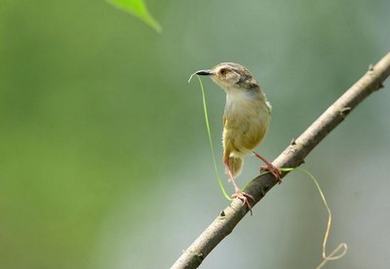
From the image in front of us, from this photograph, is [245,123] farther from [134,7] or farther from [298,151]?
[134,7]

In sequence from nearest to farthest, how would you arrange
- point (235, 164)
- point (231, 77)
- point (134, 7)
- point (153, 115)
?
point (134, 7) < point (235, 164) < point (231, 77) < point (153, 115)

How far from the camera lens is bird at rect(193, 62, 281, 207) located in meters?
4.44

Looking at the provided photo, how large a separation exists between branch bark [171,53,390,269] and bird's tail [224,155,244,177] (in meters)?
1.44

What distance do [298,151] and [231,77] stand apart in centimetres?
199

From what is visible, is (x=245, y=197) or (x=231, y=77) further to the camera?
(x=231, y=77)

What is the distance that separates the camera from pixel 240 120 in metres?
4.52

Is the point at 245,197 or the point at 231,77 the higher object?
the point at 231,77

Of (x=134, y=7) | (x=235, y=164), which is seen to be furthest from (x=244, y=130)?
(x=134, y=7)

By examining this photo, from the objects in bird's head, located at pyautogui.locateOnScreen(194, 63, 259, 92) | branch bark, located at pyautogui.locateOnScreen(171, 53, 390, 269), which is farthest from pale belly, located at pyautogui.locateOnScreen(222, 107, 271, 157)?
branch bark, located at pyautogui.locateOnScreen(171, 53, 390, 269)

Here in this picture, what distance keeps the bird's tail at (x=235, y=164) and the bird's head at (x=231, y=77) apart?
50 cm

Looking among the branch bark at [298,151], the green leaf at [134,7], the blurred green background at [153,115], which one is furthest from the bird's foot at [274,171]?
the blurred green background at [153,115]

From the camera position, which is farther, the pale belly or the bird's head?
the bird's head

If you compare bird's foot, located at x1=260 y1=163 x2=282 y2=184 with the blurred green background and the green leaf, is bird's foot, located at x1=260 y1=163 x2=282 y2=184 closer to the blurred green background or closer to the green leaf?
the green leaf

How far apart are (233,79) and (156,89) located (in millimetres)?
13177
